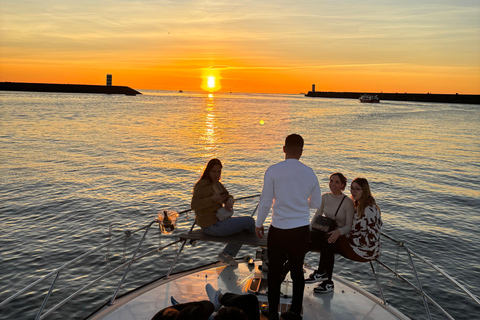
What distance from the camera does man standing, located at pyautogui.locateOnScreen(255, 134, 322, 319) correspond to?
14.8ft

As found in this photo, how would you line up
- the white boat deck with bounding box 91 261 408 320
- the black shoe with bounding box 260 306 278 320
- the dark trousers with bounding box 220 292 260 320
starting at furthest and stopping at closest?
the white boat deck with bounding box 91 261 408 320 < the black shoe with bounding box 260 306 278 320 < the dark trousers with bounding box 220 292 260 320

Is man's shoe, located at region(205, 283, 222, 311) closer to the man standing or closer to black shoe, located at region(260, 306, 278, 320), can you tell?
black shoe, located at region(260, 306, 278, 320)

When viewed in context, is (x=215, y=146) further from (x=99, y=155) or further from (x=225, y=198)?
(x=225, y=198)

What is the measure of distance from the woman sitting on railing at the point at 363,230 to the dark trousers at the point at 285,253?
54.3 inches

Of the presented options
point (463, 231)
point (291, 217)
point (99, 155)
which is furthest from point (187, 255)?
point (99, 155)

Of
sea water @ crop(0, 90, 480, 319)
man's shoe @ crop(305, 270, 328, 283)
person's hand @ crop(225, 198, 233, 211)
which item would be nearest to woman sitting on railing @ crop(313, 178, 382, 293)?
man's shoe @ crop(305, 270, 328, 283)

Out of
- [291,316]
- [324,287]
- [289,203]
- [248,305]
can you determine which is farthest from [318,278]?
[289,203]

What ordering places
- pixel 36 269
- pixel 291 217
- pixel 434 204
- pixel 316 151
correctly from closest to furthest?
pixel 291 217, pixel 36 269, pixel 434 204, pixel 316 151

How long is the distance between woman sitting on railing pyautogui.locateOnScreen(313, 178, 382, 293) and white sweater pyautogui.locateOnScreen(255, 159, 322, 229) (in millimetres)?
1589

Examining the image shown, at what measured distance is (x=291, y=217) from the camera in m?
4.54

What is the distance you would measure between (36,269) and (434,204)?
20.0 metres

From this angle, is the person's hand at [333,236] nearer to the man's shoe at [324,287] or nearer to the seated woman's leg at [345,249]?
the seated woman's leg at [345,249]

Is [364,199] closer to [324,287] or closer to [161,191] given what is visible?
[324,287]

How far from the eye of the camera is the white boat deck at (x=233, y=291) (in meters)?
5.51
